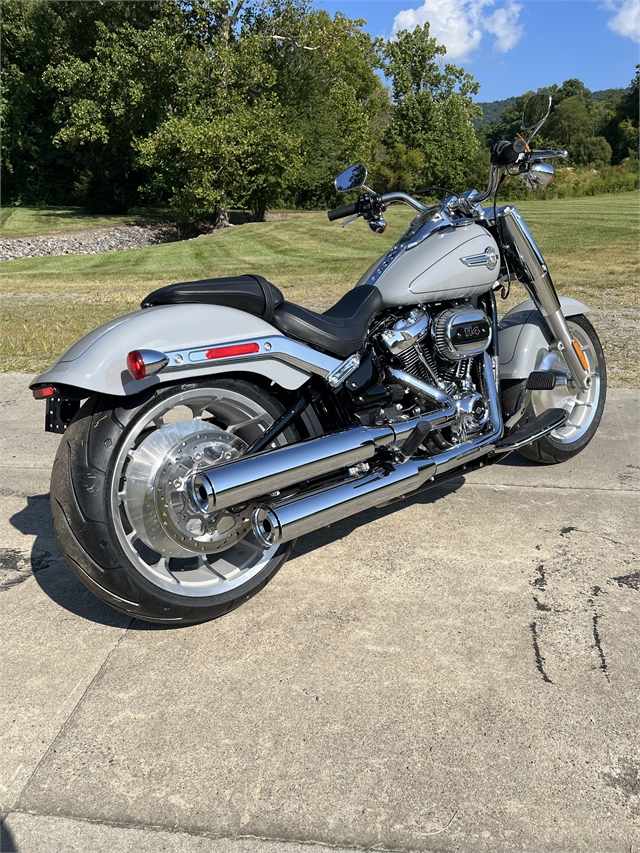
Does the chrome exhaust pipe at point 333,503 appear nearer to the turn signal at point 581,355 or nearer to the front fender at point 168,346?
the front fender at point 168,346

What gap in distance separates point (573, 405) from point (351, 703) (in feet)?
8.72

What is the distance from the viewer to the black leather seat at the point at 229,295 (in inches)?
106

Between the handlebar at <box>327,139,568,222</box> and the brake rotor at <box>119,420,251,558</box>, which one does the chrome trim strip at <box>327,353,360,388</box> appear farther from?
the handlebar at <box>327,139,568,222</box>

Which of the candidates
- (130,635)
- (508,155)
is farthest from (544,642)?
(508,155)

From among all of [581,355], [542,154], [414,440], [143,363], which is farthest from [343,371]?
[581,355]

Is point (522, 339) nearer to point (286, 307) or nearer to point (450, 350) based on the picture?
point (450, 350)

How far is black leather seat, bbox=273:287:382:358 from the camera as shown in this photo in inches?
112

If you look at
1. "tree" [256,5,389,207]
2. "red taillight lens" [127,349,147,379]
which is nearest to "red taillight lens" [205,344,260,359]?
"red taillight lens" [127,349,147,379]

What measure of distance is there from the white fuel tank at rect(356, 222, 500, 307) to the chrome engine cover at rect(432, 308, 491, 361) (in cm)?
9

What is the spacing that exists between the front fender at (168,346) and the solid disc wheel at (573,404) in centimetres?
196

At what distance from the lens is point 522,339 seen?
3.93m

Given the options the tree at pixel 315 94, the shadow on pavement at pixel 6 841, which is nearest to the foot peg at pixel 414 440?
the shadow on pavement at pixel 6 841

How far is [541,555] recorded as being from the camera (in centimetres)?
331

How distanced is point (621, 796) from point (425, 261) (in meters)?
2.16
